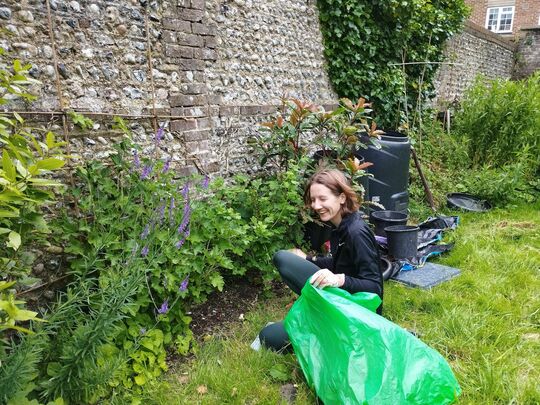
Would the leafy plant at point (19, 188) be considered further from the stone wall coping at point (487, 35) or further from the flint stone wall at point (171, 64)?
the stone wall coping at point (487, 35)

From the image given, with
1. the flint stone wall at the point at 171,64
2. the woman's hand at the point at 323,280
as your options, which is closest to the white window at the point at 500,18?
the flint stone wall at the point at 171,64

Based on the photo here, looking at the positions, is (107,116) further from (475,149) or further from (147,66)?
(475,149)

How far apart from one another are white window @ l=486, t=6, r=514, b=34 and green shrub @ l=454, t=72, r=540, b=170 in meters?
17.4

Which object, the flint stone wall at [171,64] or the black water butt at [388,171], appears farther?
the black water butt at [388,171]

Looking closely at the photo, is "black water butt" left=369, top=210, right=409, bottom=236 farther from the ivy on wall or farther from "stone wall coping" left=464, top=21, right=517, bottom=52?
"stone wall coping" left=464, top=21, right=517, bottom=52

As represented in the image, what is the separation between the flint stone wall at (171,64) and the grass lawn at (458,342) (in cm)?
153

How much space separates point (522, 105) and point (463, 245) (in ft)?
11.0

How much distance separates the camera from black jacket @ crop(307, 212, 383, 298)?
2244 mm

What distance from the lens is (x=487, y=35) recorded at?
410 inches

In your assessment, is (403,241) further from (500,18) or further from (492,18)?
(492,18)

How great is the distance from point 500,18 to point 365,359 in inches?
971

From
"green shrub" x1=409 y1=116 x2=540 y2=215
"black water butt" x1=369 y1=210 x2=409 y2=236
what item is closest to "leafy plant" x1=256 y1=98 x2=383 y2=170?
"black water butt" x1=369 y1=210 x2=409 y2=236

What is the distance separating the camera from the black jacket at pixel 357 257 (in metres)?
2.24

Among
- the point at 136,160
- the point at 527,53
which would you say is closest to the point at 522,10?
the point at 527,53
